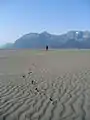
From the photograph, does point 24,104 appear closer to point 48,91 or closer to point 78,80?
point 48,91

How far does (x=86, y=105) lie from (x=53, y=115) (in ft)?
3.37

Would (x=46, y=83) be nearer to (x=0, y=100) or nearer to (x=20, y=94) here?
(x=20, y=94)

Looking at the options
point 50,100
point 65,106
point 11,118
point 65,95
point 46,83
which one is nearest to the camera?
point 11,118

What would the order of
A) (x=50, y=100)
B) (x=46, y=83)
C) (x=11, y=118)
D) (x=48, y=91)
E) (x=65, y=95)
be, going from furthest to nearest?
(x=46, y=83), (x=48, y=91), (x=65, y=95), (x=50, y=100), (x=11, y=118)

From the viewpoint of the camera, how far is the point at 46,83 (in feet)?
27.3

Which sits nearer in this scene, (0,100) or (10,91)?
(0,100)

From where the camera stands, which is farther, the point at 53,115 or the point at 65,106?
the point at 65,106

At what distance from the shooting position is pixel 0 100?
612 centimetres

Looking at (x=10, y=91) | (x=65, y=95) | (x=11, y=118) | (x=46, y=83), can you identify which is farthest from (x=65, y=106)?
(x=46, y=83)

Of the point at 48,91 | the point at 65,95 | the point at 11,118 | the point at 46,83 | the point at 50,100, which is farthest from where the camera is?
the point at 46,83

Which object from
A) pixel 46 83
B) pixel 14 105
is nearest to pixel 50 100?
pixel 14 105

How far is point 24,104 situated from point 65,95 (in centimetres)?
135

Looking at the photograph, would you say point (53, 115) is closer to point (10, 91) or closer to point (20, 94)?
point (20, 94)

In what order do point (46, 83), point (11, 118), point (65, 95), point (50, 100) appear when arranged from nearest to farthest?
point (11, 118) < point (50, 100) < point (65, 95) < point (46, 83)
